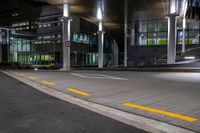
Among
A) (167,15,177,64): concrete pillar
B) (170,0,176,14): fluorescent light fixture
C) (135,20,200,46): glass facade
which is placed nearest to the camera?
(170,0,176,14): fluorescent light fixture

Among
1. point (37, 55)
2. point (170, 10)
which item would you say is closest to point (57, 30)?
point (37, 55)

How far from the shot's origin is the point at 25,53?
162 ft

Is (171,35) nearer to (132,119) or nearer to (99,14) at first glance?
(99,14)

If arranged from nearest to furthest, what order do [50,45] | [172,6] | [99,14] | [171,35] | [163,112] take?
1. [163,112]
2. [172,6]
3. [171,35]
4. [99,14]
5. [50,45]

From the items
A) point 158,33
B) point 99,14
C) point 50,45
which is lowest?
point 50,45

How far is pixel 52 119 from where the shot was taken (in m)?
4.62

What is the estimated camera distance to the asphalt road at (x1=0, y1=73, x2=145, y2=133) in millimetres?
4006

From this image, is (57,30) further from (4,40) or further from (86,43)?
(4,40)

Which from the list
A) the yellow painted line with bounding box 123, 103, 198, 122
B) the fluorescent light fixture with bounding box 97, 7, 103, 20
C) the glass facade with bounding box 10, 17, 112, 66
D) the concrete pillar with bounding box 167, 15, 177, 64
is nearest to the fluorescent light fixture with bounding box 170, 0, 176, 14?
the concrete pillar with bounding box 167, 15, 177, 64

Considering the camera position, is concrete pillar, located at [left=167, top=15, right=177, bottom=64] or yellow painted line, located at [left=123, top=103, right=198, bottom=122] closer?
yellow painted line, located at [left=123, top=103, right=198, bottom=122]

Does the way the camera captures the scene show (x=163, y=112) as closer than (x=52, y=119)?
No

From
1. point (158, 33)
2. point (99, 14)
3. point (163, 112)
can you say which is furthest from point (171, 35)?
point (163, 112)

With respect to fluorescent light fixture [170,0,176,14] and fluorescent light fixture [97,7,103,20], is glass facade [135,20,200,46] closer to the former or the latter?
fluorescent light fixture [97,7,103,20]

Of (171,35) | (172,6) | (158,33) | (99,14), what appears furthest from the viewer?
(158,33)
